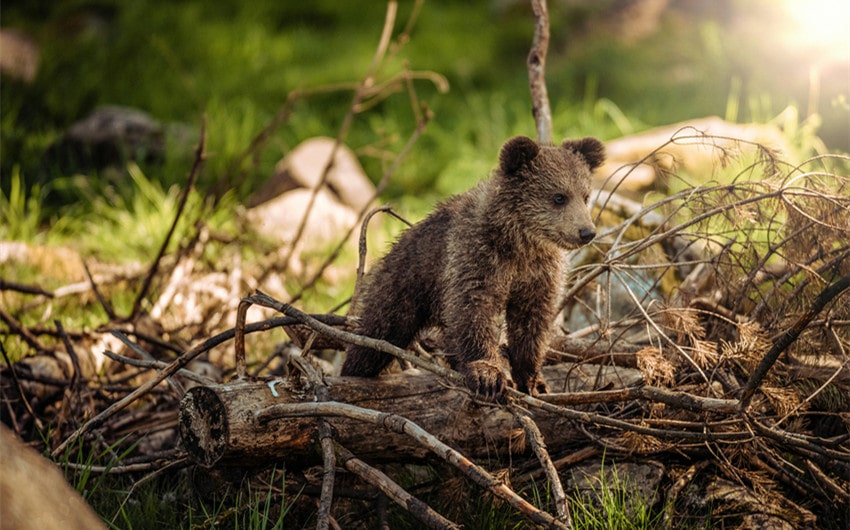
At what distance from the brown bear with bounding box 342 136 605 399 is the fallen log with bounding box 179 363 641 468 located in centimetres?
15

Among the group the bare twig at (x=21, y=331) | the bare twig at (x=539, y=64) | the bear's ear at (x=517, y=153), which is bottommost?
the bare twig at (x=21, y=331)

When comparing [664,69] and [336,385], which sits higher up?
[664,69]

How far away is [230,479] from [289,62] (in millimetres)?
8180

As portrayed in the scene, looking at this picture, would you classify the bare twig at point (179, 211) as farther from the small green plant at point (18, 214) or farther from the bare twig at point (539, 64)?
the small green plant at point (18, 214)

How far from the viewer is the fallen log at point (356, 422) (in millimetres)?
3205

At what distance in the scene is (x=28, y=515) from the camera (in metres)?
1.79

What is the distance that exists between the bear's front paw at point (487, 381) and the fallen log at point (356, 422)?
6 centimetres

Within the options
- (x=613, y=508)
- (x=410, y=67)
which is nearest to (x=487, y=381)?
(x=613, y=508)

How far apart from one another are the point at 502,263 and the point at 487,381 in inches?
23.0

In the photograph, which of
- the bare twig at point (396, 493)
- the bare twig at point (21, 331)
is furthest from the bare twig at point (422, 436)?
the bare twig at point (21, 331)

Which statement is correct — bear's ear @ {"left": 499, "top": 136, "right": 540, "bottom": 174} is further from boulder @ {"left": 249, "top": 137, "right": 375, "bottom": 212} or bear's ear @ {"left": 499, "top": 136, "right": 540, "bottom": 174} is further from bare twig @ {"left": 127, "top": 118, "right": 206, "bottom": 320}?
boulder @ {"left": 249, "top": 137, "right": 375, "bottom": 212}

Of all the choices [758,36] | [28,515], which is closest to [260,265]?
[28,515]

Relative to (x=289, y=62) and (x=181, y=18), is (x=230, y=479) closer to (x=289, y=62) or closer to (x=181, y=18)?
(x=289, y=62)

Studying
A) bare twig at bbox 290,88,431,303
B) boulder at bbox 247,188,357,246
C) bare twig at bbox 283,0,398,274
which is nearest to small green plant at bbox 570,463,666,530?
bare twig at bbox 290,88,431,303
